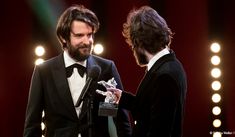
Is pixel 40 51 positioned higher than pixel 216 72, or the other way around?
pixel 40 51

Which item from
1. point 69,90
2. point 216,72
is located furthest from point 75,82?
point 216,72

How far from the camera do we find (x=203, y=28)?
173 inches

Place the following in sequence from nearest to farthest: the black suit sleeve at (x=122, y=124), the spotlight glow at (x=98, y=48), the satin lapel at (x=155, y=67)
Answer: the satin lapel at (x=155, y=67) < the black suit sleeve at (x=122, y=124) < the spotlight glow at (x=98, y=48)

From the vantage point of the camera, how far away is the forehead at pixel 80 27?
115 inches

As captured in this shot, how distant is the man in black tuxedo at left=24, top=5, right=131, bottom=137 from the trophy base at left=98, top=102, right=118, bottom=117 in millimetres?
302

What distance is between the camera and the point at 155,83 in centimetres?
224

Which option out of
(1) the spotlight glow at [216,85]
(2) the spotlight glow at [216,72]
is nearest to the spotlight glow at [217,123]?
(1) the spotlight glow at [216,85]

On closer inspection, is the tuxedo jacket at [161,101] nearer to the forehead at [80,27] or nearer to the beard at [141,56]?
the beard at [141,56]

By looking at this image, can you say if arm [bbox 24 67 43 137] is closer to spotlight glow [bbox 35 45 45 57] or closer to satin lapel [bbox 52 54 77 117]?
satin lapel [bbox 52 54 77 117]

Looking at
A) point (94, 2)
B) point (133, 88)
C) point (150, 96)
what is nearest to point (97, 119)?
point (150, 96)

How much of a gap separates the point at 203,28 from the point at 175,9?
1.05 feet

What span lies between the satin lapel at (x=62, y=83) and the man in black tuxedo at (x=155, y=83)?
46 cm

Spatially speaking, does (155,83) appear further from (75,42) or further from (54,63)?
(54,63)

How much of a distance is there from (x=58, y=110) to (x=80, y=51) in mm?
377
